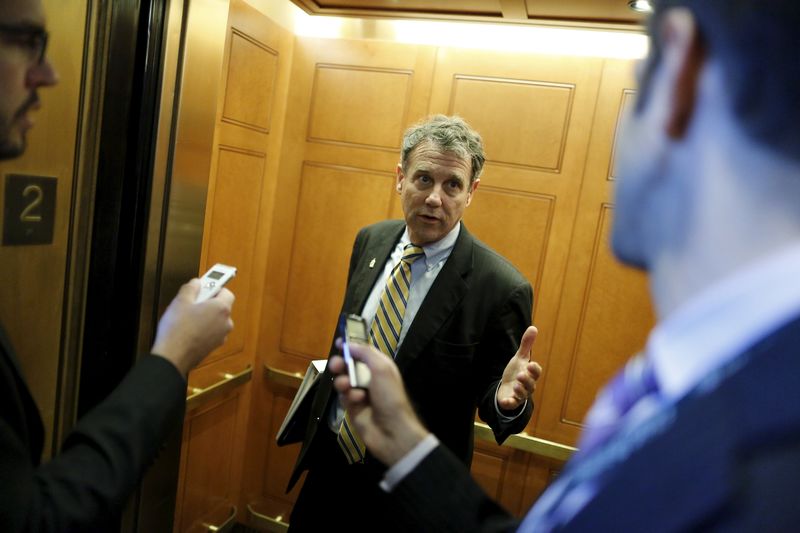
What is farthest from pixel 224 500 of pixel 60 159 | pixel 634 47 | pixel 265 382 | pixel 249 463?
pixel 634 47

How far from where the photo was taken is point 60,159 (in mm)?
1215

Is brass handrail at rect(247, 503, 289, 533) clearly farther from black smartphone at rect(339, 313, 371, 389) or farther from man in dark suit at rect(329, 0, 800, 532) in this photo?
man in dark suit at rect(329, 0, 800, 532)

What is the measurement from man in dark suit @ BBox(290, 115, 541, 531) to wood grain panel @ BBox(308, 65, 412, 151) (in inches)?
18.3

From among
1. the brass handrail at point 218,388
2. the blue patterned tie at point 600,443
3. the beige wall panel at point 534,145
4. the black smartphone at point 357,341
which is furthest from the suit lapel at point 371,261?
the blue patterned tie at point 600,443

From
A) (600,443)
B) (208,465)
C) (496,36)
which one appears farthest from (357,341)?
(208,465)

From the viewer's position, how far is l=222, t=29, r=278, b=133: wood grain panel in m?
1.87

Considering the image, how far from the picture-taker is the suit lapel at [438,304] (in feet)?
5.05

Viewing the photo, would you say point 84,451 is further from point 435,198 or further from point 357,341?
point 435,198

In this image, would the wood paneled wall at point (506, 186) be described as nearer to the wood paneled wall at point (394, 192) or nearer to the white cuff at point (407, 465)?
the wood paneled wall at point (394, 192)

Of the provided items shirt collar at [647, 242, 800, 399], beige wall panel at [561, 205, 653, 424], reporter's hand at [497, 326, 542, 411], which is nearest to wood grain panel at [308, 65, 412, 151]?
beige wall panel at [561, 205, 653, 424]

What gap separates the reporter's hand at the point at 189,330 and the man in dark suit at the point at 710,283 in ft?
2.12

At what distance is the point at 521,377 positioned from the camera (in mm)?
1214

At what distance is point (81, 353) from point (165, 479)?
532 millimetres

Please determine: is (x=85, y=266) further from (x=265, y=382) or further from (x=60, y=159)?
(x=265, y=382)
